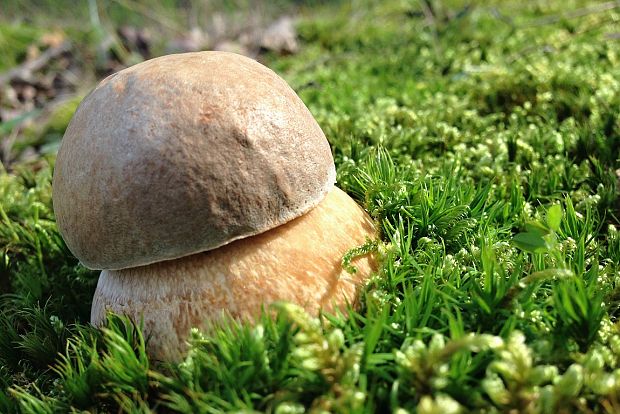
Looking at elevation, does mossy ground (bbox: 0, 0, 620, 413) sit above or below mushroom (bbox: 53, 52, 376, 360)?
below

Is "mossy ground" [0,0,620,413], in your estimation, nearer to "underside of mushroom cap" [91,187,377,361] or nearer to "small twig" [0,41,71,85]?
"underside of mushroom cap" [91,187,377,361]

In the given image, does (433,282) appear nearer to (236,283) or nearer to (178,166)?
(236,283)

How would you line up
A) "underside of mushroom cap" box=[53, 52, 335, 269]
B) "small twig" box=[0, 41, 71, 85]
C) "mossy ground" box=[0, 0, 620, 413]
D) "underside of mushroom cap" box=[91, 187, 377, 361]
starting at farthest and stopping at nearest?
"small twig" box=[0, 41, 71, 85] → "underside of mushroom cap" box=[91, 187, 377, 361] → "underside of mushroom cap" box=[53, 52, 335, 269] → "mossy ground" box=[0, 0, 620, 413]

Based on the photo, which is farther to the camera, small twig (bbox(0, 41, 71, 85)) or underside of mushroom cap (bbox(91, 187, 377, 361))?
small twig (bbox(0, 41, 71, 85))

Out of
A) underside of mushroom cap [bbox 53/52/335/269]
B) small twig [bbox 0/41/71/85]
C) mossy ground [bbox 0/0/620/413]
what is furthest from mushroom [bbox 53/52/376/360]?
small twig [bbox 0/41/71/85]

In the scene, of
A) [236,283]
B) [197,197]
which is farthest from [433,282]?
[197,197]

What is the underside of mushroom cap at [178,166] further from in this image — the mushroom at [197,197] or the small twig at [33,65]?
the small twig at [33,65]
